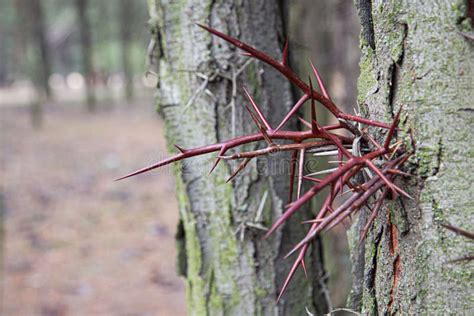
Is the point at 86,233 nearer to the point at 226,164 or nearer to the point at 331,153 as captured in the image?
the point at 226,164

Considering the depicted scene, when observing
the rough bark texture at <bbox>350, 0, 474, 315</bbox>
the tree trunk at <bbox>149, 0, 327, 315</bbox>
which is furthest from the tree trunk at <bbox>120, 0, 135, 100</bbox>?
the rough bark texture at <bbox>350, 0, 474, 315</bbox>

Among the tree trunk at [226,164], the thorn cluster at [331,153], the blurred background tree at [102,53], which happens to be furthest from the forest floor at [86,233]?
the thorn cluster at [331,153]

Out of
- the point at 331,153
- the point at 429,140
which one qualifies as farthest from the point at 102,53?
the point at 429,140

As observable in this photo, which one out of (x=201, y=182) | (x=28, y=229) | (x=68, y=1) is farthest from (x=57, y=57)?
(x=201, y=182)

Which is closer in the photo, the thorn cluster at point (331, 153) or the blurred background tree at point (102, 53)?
the thorn cluster at point (331, 153)

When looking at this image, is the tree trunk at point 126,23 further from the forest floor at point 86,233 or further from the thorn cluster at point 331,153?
the thorn cluster at point 331,153

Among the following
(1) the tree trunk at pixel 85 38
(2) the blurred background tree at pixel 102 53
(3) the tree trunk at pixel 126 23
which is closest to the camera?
(2) the blurred background tree at pixel 102 53
